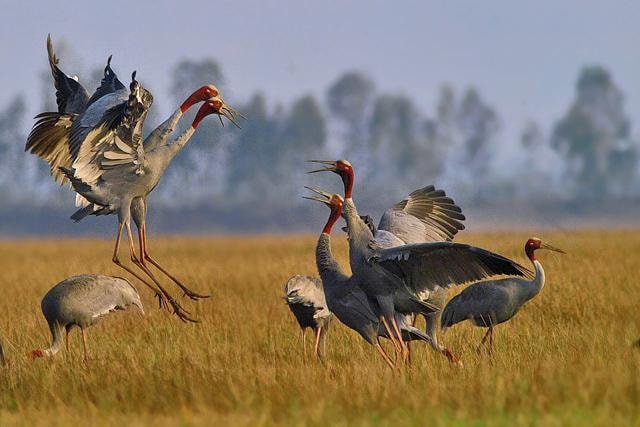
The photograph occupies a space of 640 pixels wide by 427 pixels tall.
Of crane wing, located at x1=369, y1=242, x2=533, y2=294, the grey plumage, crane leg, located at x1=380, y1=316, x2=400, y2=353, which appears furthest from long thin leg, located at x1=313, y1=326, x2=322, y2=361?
crane wing, located at x1=369, y1=242, x2=533, y2=294

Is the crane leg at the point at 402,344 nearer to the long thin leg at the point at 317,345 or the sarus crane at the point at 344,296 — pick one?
the sarus crane at the point at 344,296

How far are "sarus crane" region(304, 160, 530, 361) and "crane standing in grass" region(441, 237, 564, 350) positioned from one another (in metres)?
1.10

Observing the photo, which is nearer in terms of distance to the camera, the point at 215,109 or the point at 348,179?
the point at 348,179

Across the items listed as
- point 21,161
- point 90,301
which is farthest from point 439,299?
point 21,161

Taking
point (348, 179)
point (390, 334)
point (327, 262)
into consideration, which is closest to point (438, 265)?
point (390, 334)

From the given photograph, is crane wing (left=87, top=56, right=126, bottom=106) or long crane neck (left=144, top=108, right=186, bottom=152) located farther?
crane wing (left=87, top=56, right=126, bottom=106)

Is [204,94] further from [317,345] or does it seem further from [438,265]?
[438,265]

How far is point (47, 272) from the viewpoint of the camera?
19.1 m

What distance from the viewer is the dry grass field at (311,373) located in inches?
270

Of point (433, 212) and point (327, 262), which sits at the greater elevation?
point (433, 212)

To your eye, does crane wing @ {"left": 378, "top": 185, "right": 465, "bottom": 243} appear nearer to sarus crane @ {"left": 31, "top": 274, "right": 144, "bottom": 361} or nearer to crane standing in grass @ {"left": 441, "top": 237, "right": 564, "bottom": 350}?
crane standing in grass @ {"left": 441, "top": 237, "right": 564, "bottom": 350}

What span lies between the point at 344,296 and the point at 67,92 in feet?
16.0

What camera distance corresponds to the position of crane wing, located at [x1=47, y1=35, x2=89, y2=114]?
12.5 meters

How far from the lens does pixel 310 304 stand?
10117mm
